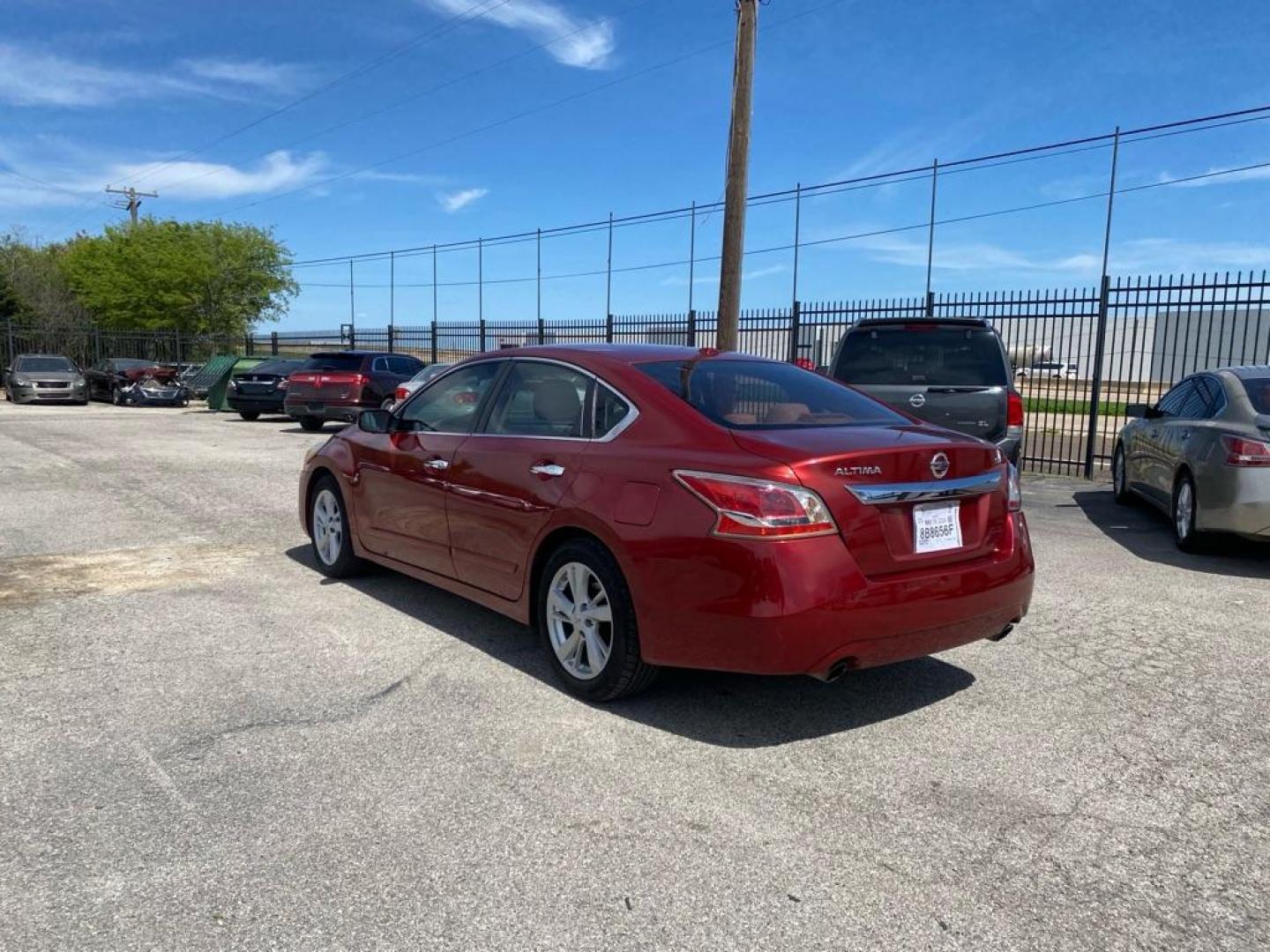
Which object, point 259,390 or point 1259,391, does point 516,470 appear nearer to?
point 1259,391

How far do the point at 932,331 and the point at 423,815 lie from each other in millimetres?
7320

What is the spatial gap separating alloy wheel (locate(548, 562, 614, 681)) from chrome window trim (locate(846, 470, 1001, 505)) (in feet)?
3.66

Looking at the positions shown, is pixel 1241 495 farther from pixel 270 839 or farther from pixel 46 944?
pixel 46 944

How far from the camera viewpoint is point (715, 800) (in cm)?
328

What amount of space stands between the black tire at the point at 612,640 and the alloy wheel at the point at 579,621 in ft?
0.08

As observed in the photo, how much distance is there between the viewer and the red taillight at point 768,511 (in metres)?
3.53

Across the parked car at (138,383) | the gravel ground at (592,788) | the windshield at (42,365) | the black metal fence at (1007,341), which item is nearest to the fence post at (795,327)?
the black metal fence at (1007,341)

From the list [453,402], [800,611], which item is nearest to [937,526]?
[800,611]

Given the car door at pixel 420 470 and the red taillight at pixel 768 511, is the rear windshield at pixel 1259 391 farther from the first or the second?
the car door at pixel 420 470

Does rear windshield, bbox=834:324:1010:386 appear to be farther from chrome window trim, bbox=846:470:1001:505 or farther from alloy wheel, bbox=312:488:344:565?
chrome window trim, bbox=846:470:1001:505

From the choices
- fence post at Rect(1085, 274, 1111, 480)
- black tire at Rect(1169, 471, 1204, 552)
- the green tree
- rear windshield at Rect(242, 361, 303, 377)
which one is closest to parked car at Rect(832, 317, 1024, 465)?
black tire at Rect(1169, 471, 1204, 552)

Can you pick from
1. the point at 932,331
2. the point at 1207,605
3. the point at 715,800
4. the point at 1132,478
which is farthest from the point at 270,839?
the point at 1132,478

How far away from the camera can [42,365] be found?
27.2 metres

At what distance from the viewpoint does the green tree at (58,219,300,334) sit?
4103 centimetres
